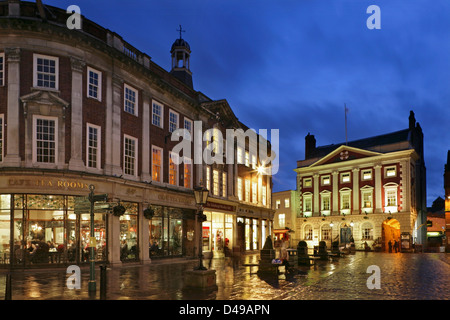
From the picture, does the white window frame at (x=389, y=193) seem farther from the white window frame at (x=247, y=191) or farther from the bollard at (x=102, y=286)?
the bollard at (x=102, y=286)

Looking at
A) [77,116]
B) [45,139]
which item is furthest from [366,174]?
[45,139]

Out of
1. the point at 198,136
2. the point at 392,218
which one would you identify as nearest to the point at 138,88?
the point at 198,136

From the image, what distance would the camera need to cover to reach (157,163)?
28156 mm

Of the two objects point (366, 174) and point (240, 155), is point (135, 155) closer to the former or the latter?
point (240, 155)

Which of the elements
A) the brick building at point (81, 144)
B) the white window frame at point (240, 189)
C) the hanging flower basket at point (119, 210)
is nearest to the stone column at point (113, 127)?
the brick building at point (81, 144)

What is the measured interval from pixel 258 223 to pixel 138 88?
75.7 feet

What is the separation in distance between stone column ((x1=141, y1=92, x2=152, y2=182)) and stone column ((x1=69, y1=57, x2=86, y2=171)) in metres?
4.98

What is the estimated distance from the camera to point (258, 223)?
44688 millimetres

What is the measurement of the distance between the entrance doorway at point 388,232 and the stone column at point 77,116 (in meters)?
43.5

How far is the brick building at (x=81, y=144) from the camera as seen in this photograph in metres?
20.6

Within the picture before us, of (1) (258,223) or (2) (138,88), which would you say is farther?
(1) (258,223)

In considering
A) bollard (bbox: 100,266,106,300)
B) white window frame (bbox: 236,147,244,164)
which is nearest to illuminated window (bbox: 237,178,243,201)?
white window frame (bbox: 236,147,244,164)
